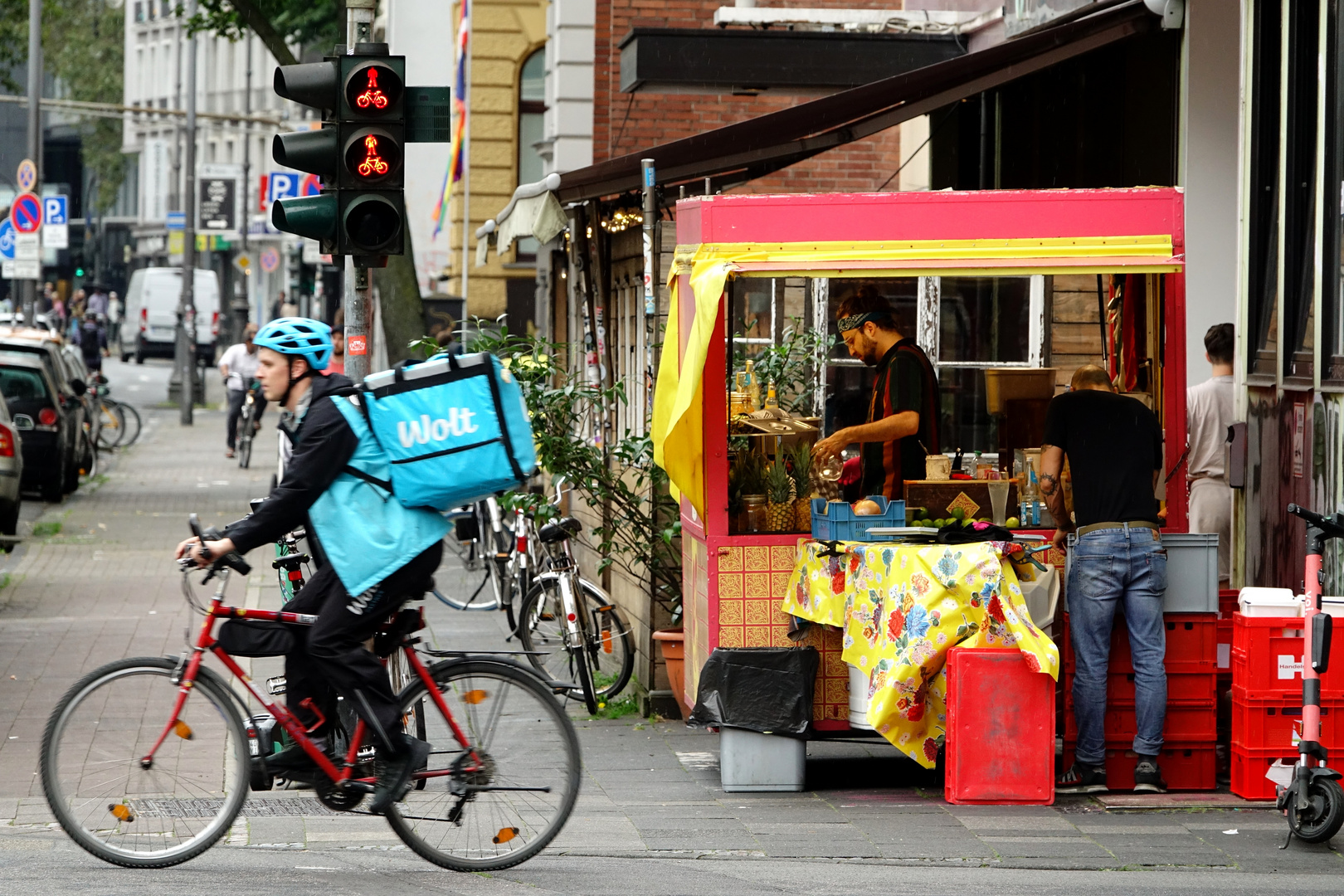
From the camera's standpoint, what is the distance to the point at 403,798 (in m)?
6.24

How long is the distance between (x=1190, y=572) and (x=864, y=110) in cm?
355

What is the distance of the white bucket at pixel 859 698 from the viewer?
7.96 meters

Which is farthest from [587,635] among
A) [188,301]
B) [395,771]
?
[188,301]

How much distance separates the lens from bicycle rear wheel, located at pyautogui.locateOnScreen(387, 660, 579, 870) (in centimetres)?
626

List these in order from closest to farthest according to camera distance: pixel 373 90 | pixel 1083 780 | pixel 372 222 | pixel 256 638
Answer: pixel 256 638 → pixel 1083 780 → pixel 372 222 → pixel 373 90

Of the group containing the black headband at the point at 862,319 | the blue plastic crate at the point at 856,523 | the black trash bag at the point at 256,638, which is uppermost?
the black headband at the point at 862,319

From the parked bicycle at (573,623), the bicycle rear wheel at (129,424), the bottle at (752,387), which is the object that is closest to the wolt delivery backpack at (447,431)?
the bottle at (752,387)

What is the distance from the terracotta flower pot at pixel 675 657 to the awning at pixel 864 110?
2.75 metres

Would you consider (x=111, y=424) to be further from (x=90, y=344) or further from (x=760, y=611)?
(x=760, y=611)

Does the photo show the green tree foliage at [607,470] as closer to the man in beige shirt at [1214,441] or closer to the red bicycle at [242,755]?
the man in beige shirt at [1214,441]

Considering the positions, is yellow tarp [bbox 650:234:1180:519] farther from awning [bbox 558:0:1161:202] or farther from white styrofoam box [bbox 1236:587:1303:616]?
awning [bbox 558:0:1161:202]

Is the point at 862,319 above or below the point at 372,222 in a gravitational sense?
below

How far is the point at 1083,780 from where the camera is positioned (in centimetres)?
797

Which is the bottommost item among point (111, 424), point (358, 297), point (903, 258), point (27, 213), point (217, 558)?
point (217, 558)
